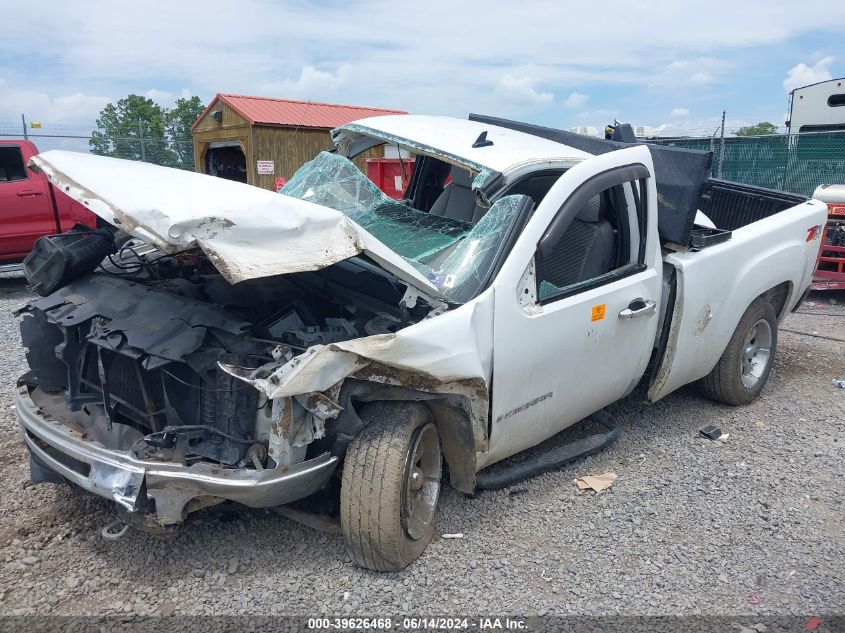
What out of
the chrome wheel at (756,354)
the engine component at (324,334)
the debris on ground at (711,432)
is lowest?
the debris on ground at (711,432)

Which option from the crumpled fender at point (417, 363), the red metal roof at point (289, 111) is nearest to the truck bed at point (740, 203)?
the crumpled fender at point (417, 363)

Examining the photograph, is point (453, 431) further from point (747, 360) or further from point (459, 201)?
point (747, 360)

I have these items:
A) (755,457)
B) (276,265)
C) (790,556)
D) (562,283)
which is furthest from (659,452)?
(276,265)

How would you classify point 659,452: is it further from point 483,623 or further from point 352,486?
point 352,486

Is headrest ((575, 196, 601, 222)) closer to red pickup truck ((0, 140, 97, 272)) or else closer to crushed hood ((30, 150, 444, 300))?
crushed hood ((30, 150, 444, 300))

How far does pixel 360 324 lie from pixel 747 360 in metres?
3.31

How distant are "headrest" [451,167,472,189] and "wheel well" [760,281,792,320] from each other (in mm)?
2417

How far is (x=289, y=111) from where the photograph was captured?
52.6ft

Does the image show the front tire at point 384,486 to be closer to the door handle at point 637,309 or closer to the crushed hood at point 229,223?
the crushed hood at point 229,223

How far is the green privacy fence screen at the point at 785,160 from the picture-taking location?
11.5 m

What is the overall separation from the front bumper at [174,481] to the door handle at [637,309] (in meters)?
1.79

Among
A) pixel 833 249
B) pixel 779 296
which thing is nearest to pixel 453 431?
pixel 779 296

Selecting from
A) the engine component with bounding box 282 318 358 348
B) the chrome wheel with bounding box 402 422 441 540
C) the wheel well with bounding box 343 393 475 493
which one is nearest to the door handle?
the wheel well with bounding box 343 393 475 493

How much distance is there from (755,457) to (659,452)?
0.59 metres
